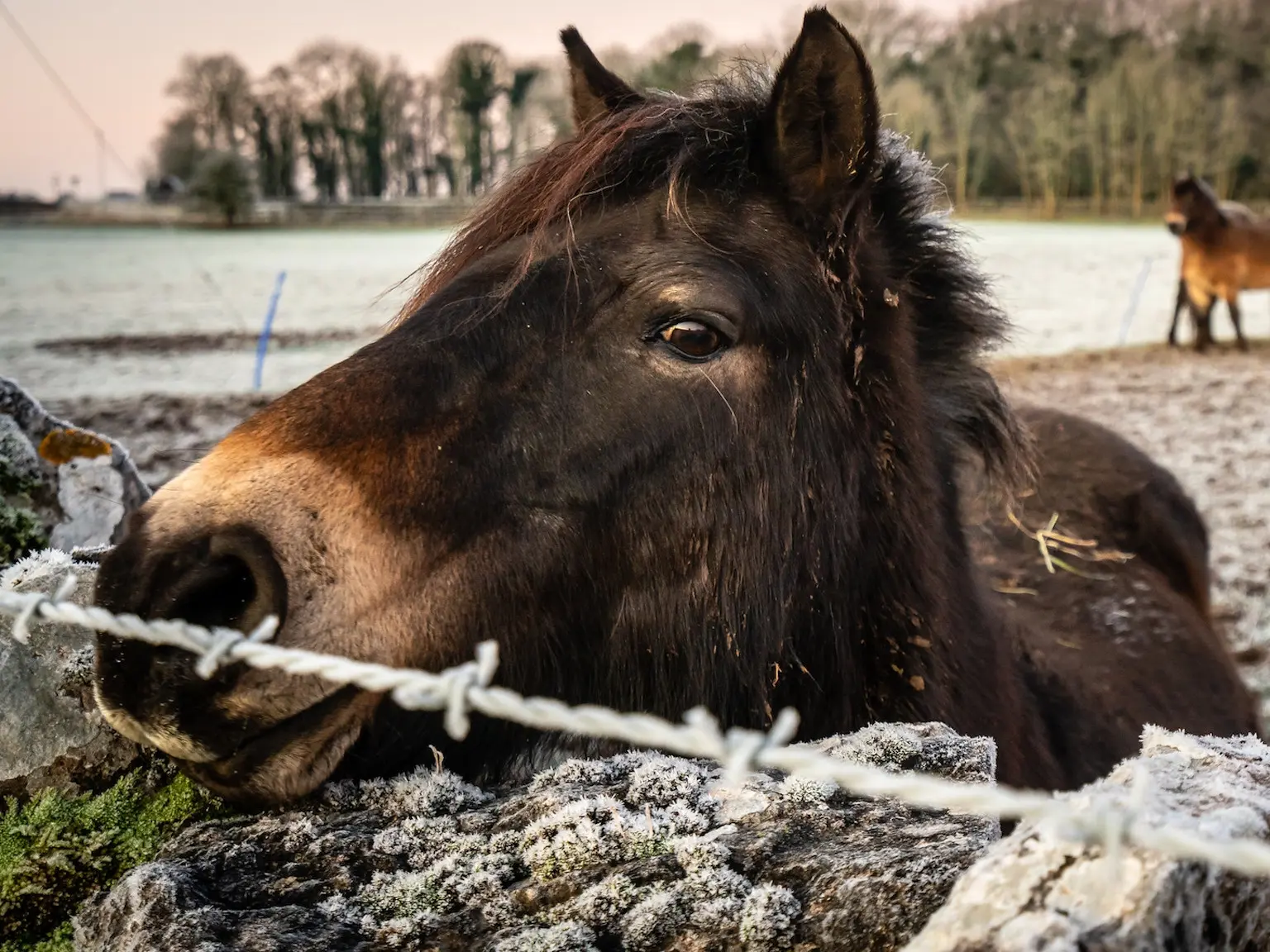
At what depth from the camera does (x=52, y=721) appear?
64.6 inches

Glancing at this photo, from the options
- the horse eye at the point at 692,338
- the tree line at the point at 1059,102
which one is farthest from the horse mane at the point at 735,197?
the tree line at the point at 1059,102

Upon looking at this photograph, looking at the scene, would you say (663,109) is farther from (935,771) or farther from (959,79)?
(959,79)

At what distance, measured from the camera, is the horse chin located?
1.42 m

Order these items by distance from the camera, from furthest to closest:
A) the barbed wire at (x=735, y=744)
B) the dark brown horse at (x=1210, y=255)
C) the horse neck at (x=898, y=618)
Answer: the dark brown horse at (x=1210, y=255) < the horse neck at (x=898, y=618) < the barbed wire at (x=735, y=744)

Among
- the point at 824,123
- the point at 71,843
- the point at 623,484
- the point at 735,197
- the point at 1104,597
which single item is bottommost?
the point at 1104,597

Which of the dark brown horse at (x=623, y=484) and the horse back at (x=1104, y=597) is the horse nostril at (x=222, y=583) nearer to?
the dark brown horse at (x=623, y=484)

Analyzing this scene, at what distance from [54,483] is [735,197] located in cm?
197

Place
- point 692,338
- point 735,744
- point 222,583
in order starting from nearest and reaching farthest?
point 735,744 → point 222,583 → point 692,338

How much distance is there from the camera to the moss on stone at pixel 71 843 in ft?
4.66

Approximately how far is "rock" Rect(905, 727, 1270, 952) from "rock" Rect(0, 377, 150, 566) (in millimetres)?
2232

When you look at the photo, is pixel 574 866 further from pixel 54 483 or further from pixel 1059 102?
pixel 1059 102

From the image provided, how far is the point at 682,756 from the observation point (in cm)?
166

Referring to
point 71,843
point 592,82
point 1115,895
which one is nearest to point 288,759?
point 71,843

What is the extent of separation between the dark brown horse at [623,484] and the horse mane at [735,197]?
0.01m
